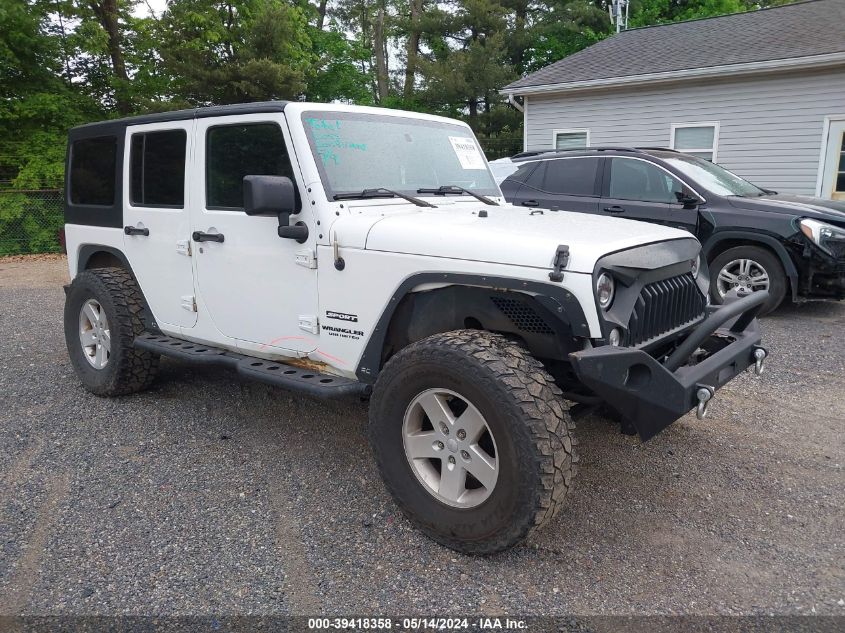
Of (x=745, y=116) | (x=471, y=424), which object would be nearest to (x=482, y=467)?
(x=471, y=424)

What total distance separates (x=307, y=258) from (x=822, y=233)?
18.9 feet

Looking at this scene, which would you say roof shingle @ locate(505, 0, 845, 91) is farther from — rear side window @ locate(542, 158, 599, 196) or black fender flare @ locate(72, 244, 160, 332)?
black fender flare @ locate(72, 244, 160, 332)

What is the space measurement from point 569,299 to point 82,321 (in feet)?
13.1

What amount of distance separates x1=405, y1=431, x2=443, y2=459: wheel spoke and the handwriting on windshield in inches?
60.4

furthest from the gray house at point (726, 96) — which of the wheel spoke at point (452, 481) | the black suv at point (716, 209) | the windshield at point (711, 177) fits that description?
the wheel spoke at point (452, 481)

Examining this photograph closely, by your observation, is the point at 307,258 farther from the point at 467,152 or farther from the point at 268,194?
the point at 467,152

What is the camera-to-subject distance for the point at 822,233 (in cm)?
668

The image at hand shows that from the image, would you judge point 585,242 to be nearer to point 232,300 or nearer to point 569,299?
point 569,299

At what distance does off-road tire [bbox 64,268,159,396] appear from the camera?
4.54 meters

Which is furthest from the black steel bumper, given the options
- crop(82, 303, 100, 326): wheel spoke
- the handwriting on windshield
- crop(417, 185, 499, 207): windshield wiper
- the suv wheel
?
the suv wheel

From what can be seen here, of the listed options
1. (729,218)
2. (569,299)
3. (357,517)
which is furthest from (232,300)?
(729,218)

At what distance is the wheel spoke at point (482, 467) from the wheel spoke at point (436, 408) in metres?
0.17

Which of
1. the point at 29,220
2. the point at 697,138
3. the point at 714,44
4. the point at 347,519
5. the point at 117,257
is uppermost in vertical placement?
the point at 714,44

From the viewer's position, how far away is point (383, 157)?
373cm
